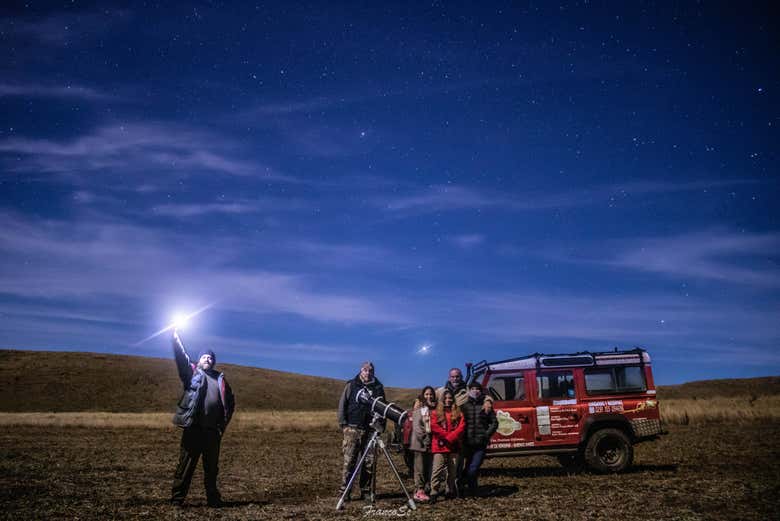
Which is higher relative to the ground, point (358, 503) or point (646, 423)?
point (646, 423)

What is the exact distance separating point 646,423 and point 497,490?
14.5 ft

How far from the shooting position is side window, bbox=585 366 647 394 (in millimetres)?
14047

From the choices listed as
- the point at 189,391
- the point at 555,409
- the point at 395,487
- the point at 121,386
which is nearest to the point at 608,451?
the point at 555,409

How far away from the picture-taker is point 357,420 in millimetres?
10664

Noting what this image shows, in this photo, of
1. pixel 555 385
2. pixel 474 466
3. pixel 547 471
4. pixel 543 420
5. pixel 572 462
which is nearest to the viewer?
pixel 474 466

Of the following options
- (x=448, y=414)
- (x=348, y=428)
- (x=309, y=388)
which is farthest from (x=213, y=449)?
(x=309, y=388)

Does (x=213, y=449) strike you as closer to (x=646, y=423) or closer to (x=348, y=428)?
(x=348, y=428)

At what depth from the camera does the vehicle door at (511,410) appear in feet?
44.5

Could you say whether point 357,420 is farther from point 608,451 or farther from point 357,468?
point 608,451

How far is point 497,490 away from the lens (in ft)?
38.7

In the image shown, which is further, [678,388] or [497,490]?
[678,388]

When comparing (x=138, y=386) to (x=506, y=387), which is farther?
(x=138, y=386)

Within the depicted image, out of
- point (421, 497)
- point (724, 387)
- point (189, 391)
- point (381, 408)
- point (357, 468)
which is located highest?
point (724, 387)

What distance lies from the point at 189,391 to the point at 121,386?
272 ft
